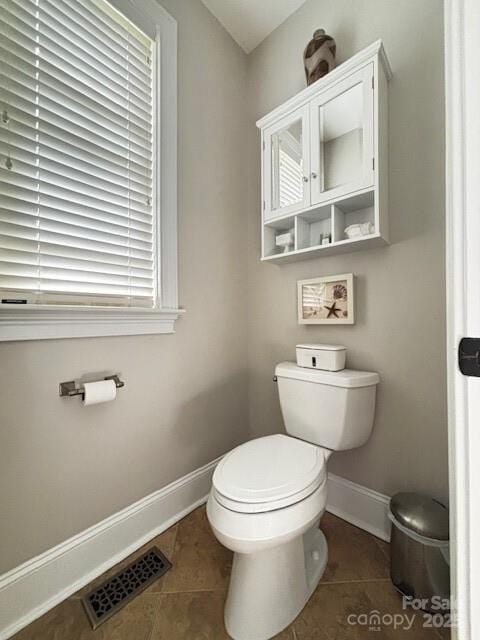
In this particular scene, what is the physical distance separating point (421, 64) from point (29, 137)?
1.50 m

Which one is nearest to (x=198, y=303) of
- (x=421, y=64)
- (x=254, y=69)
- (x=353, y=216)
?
(x=353, y=216)

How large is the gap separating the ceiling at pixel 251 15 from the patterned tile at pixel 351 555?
2.67 m

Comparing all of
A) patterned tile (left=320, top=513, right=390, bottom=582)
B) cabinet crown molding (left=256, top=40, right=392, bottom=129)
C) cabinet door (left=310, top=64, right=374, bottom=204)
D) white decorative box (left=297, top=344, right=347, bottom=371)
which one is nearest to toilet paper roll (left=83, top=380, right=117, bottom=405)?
white decorative box (left=297, top=344, right=347, bottom=371)

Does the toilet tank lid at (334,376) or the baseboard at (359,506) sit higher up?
the toilet tank lid at (334,376)

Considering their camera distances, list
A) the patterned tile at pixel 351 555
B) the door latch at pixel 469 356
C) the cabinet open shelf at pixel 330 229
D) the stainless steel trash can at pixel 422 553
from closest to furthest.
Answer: the door latch at pixel 469 356
the stainless steel trash can at pixel 422 553
the patterned tile at pixel 351 555
the cabinet open shelf at pixel 330 229

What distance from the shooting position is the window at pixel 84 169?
2.91ft

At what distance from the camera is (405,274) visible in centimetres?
113

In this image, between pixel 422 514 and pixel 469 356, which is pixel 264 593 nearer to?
pixel 422 514

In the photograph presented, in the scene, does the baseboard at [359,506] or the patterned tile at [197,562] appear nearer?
the patterned tile at [197,562]

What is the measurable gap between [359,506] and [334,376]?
667 mm

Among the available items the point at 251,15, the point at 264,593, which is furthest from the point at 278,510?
the point at 251,15

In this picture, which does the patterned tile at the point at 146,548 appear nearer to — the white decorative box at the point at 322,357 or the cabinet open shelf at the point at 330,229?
the white decorative box at the point at 322,357

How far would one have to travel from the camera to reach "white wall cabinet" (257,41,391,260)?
1.07 metres

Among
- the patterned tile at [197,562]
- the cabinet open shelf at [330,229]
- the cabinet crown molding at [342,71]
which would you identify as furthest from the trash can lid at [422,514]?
the cabinet crown molding at [342,71]
